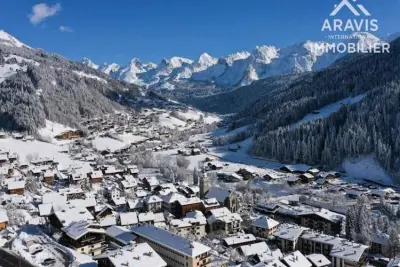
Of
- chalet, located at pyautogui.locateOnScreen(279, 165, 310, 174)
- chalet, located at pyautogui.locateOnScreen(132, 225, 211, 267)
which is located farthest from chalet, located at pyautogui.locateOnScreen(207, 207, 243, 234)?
chalet, located at pyautogui.locateOnScreen(279, 165, 310, 174)

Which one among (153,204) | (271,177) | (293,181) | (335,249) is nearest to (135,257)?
(335,249)

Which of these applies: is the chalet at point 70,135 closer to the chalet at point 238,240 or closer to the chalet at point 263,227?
the chalet at point 263,227

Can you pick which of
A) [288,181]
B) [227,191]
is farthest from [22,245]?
[288,181]

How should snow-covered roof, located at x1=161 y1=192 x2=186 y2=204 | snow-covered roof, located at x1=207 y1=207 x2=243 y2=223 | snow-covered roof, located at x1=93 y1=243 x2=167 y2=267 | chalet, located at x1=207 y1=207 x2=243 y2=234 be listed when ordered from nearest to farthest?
snow-covered roof, located at x1=93 y1=243 x2=167 y2=267 → chalet, located at x1=207 y1=207 x2=243 y2=234 → snow-covered roof, located at x1=207 y1=207 x2=243 y2=223 → snow-covered roof, located at x1=161 y1=192 x2=186 y2=204

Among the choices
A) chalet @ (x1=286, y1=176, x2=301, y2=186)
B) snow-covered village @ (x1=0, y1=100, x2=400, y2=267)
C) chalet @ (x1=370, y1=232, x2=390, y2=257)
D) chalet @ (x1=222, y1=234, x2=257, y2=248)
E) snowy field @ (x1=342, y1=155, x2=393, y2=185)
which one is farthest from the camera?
snowy field @ (x1=342, y1=155, x2=393, y2=185)

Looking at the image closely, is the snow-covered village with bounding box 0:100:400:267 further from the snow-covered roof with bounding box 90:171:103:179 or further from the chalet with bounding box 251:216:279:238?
the snow-covered roof with bounding box 90:171:103:179

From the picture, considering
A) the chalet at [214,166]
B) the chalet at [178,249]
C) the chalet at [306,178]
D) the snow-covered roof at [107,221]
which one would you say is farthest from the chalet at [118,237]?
the chalet at [214,166]
